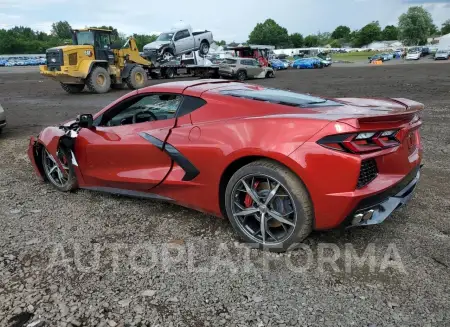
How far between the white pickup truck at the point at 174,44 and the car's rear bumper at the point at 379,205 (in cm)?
2545

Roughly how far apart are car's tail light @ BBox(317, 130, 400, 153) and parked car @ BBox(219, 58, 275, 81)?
81.1ft

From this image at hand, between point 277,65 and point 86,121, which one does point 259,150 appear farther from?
point 277,65

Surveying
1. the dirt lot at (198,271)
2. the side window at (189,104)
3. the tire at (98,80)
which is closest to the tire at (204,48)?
the tire at (98,80)

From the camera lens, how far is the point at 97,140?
13.7ft

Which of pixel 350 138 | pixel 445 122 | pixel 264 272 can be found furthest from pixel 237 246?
pixel 445 122

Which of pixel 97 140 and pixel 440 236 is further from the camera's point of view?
pixel 97 140

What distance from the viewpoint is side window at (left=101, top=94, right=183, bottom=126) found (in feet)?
12.3

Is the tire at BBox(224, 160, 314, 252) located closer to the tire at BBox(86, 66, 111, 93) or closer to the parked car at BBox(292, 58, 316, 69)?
the tire at BBox(86, 66, 111, 93)

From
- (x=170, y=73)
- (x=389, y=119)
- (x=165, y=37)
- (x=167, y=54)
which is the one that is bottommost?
(x=389, y=119)

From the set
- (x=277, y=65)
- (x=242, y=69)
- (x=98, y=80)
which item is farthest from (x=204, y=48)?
(x=277, y=65)

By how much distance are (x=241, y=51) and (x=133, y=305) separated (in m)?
35.9

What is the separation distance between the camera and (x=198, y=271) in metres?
2.97

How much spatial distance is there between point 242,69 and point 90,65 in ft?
41.2

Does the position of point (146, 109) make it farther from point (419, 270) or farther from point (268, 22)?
point (268, 22)
